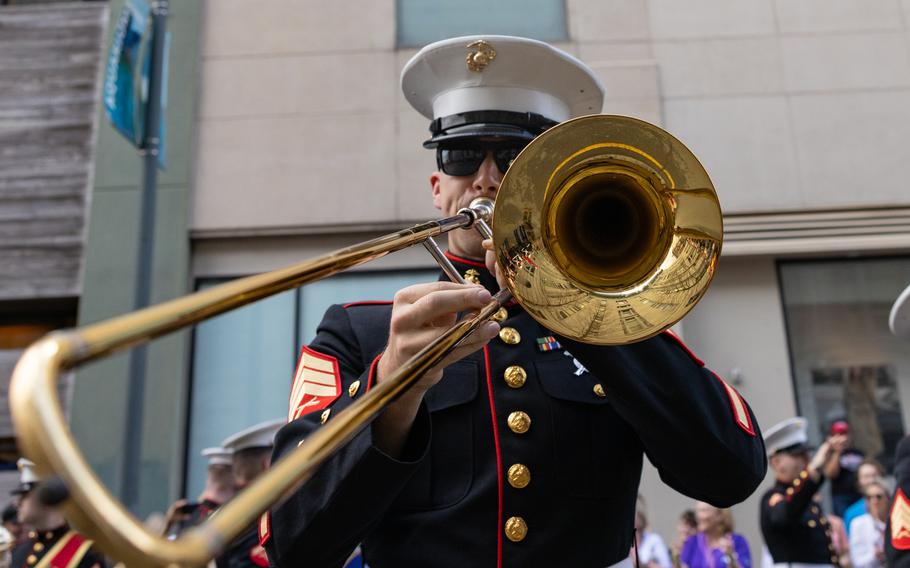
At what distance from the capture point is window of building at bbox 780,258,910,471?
8219 mm

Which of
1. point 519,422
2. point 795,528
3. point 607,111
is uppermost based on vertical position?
point 607,111

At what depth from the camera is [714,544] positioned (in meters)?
7.23

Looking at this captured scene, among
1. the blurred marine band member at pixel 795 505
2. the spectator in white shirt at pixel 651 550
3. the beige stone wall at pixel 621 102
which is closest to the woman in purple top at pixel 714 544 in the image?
the spectator in white shirt at pixel 651 550

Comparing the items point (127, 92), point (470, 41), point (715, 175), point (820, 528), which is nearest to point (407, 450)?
point (470, 41)

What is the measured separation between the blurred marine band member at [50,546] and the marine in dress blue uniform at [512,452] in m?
4.21

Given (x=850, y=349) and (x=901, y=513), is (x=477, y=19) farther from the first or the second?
(x=901, y=513)

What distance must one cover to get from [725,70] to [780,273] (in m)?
2.01

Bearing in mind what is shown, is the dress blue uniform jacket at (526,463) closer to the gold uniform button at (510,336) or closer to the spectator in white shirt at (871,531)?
the gold uniform button at (510,336)

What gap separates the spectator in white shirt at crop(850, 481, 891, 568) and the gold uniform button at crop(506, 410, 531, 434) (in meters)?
6.15

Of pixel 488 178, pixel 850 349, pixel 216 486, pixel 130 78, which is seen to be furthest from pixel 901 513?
pixel 130 78

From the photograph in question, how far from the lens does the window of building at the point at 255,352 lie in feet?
26.8

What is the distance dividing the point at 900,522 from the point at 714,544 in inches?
129

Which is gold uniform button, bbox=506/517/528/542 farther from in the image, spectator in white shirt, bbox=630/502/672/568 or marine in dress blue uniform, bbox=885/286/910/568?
spectator in white shirt, bbox=630/502/672/568

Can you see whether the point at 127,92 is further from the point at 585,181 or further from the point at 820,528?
the point at 820,528
